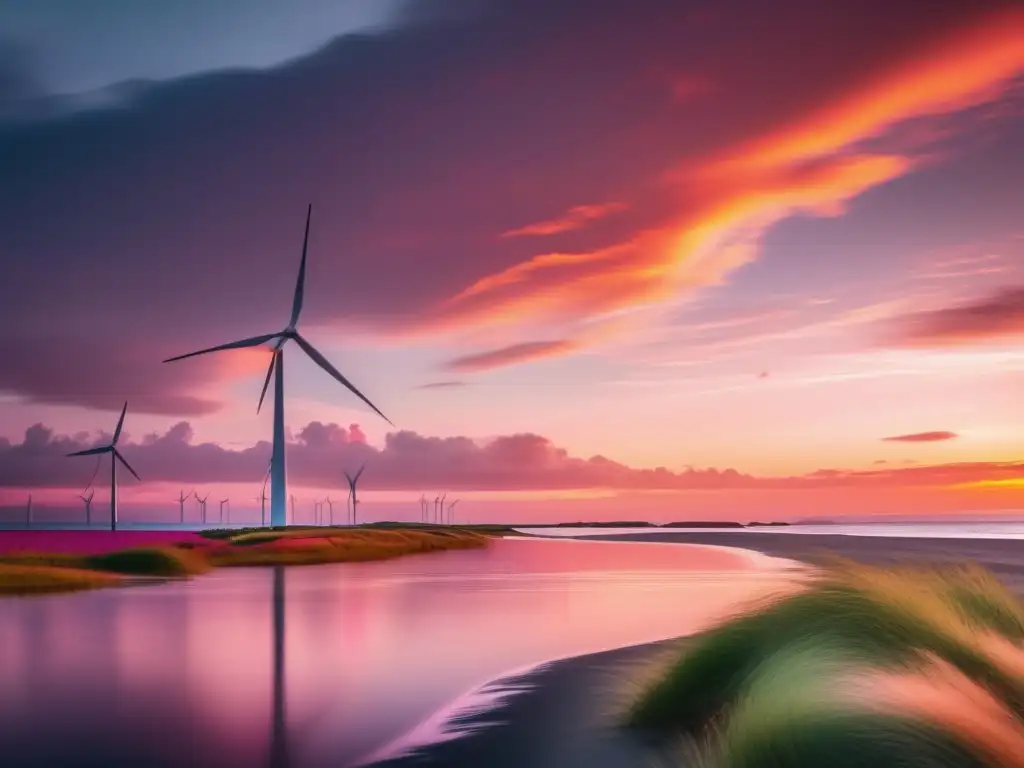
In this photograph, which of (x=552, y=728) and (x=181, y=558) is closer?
(x=552, y=728)

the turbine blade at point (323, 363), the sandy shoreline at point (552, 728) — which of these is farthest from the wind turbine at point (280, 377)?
the sandy shoreline at point (552, 728)

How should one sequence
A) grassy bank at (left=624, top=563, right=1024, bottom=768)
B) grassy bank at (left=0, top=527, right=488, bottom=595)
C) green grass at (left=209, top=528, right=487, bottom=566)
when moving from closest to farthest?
grassy bank at (left=624, top=563, right=1024, bottom=768)
grassy bank at (left=0, top=527, right=488, bottom=595)
green grass at (left=209, top=528, right=487, bottom=566)

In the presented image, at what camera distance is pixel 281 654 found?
869 inches

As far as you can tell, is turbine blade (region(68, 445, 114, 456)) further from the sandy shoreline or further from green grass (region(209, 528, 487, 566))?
the sandy shoreline

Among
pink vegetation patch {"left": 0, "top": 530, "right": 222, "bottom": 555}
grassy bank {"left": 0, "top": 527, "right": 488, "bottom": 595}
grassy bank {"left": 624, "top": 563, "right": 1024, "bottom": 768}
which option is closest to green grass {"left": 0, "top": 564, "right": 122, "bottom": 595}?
grassy bank {"left": 0, "top": 527, "right": 488, "bottom": 595}

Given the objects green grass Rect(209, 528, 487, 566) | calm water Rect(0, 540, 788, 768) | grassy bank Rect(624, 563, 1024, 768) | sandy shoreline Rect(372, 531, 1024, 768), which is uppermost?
grassy bank Rect(624, 563, 1024, 768)

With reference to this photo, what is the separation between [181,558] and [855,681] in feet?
176

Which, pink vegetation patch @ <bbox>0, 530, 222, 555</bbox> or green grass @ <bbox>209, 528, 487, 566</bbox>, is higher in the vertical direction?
pink vegetation patch @ <bbox>0, 530, 222, 555</bbox>

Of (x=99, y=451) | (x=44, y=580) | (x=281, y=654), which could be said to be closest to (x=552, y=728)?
(x=281, y=654)

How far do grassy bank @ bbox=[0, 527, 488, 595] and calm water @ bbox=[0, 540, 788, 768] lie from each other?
739cm

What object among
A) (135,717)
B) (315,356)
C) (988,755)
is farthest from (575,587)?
(315,356)

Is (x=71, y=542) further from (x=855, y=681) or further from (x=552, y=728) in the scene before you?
(x=855, y=681)

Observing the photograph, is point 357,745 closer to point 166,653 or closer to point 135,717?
point 135,717

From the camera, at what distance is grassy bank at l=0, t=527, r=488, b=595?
46.9 m
